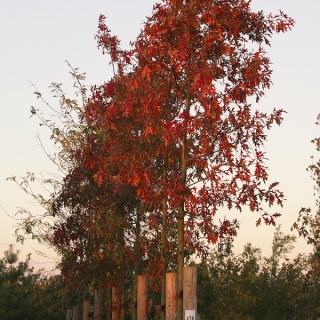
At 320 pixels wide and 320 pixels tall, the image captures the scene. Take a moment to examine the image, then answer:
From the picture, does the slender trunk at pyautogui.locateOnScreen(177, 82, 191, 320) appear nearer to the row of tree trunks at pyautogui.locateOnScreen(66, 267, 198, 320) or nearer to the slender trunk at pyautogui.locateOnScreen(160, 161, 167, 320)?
the row of tree trunks at pyautogui.locateOnScreen(66, 267, 198, 320)

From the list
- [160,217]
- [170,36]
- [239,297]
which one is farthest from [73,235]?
[239,297]

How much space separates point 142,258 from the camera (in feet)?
61.4

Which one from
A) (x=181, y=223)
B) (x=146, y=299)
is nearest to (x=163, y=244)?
(x=146, y=299)

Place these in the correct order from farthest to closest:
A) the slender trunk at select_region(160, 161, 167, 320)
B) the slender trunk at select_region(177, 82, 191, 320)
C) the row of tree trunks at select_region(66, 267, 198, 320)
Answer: the slender trunk at select_region(160, 161, 167, 320), the slender trunk at select_region(177, 82, 191, 320), the row of tree trunks at select_region(66, 267, 198, 320)

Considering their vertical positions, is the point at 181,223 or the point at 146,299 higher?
the point at 181,223

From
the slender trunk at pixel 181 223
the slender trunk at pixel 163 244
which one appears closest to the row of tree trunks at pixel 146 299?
the slender trunk at pixel 181 223

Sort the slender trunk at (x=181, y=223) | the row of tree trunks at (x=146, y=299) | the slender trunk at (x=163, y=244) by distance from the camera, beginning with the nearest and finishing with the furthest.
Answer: the row of tree trunks at (x=146, y=299) → the slender trunk at (x=181, y=223) → the slender trunk at (x=163, y=244)

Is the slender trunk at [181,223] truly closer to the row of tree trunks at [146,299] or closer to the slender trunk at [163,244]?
the row of tree trunks at [146,299]

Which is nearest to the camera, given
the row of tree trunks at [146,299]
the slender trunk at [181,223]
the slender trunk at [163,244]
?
the row of tree trunks at [146,299]

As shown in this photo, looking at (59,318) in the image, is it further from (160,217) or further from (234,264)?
(160,217)

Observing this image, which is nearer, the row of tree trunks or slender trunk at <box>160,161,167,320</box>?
the row of tree trunks

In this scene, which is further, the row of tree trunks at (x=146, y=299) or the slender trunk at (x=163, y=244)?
the slender trunk at (x=163, y=244)

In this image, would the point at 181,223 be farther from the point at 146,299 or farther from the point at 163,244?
the point at 146,299

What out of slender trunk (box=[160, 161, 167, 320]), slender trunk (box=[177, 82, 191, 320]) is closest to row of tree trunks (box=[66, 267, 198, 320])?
slender trunk (box=[177, 82, 191, 320])
